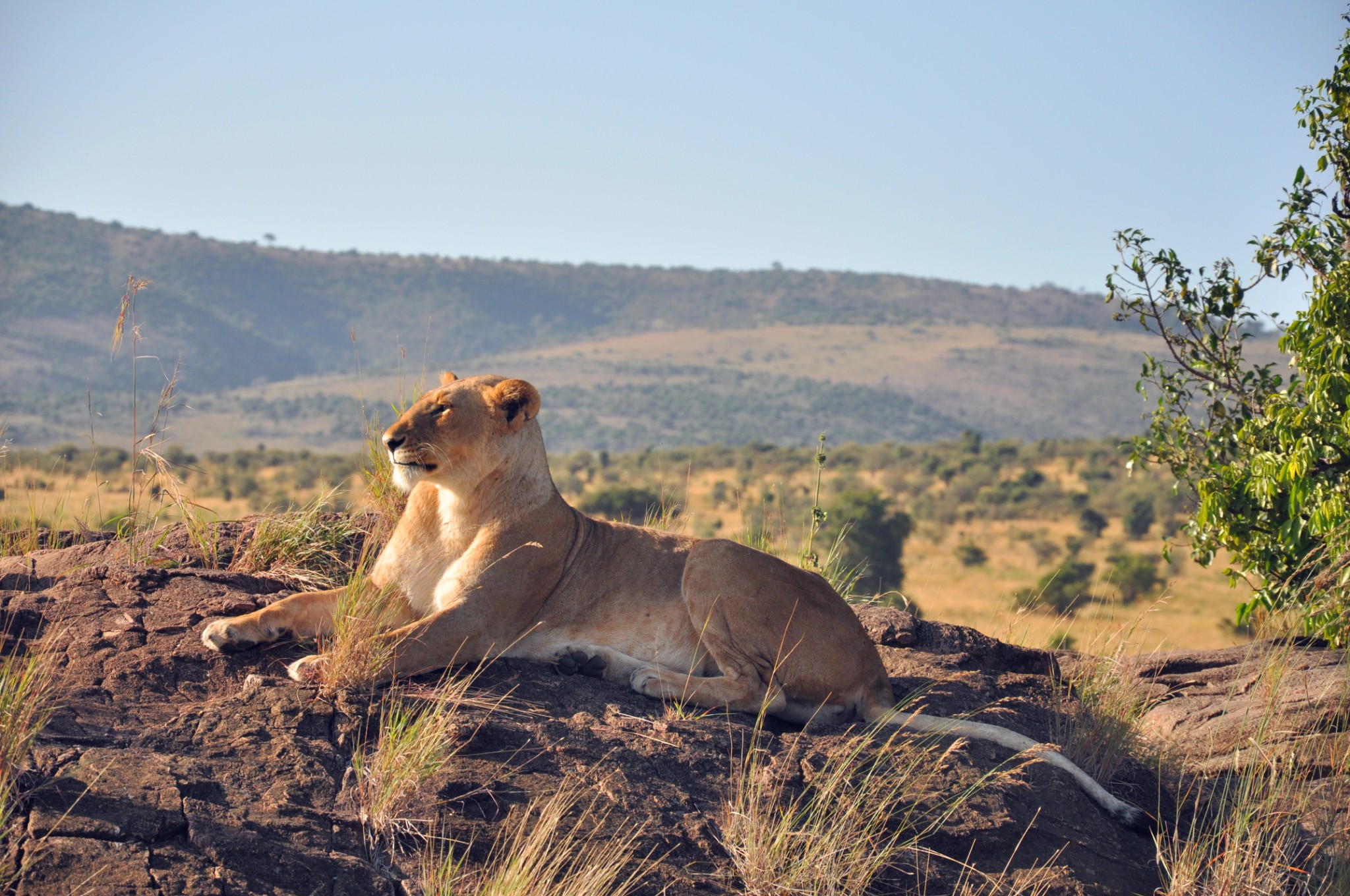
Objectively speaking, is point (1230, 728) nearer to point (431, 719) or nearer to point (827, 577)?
point (827, 577)

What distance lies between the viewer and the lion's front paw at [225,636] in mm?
5023

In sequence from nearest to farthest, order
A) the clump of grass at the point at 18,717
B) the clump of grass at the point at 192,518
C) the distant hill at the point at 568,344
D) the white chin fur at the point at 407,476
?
the clump of grass at the point at 18,717 → the white chin fur at the point at 407,476 → the clump of grass at the point at 192,518 → the distant hill at the point at 568,344

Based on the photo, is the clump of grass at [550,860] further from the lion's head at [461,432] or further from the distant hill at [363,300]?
the distant hill at [363,300]

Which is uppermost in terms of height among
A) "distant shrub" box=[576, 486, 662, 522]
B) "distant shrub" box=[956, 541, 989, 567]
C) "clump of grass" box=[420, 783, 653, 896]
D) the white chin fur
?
the white chin fur

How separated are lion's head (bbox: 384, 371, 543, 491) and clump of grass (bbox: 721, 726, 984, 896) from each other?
193 centimetres

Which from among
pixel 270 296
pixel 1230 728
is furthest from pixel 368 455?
pixel 270 296

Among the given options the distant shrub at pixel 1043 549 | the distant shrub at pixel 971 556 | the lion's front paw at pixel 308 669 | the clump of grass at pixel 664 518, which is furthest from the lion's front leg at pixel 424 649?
the distant shrub at pixel 1043 549

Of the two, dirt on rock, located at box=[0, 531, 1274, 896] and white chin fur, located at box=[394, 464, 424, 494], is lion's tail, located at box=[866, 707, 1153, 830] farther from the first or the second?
white chin fur, located at box=[394, 464, 424, 494]

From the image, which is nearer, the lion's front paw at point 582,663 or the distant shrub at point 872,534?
the lion's front paw at point 582,663

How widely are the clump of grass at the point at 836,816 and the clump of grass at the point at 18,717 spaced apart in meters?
2.44

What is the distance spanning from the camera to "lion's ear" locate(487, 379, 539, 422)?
5.70 metres

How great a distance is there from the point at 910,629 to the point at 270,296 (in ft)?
529

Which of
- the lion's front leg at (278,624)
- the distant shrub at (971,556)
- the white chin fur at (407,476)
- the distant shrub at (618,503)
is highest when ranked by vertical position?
the white chin fur at (407,476)

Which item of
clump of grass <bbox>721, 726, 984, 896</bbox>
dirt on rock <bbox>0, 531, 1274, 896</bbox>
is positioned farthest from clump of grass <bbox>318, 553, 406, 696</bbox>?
clump of grass <bbox>721, 726, 984, 896</bbox>
